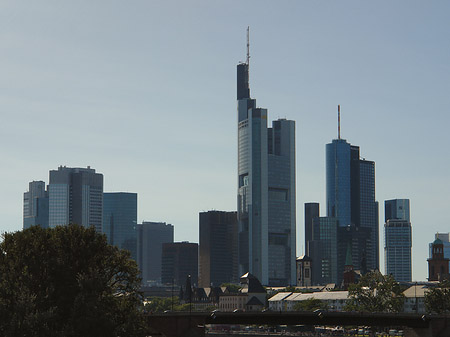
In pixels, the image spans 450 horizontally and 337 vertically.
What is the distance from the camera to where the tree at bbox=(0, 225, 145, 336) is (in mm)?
94625

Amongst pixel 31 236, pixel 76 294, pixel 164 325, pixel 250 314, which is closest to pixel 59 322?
pixel 76 294

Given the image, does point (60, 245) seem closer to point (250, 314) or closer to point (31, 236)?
point (31, 236)

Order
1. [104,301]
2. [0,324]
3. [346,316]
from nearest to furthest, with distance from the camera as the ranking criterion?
1. [0,324]
2. [104,301]
3. [346,316]

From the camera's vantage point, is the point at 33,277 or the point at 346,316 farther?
the point at 346,316

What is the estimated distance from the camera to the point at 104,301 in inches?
3969

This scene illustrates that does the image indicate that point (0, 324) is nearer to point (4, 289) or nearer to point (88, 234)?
point (4, 289)

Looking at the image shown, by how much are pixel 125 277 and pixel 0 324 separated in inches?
672

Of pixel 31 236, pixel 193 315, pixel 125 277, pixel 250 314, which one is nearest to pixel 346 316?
pixel 250 314

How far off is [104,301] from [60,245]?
27.5 feet

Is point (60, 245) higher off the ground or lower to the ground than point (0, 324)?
higher

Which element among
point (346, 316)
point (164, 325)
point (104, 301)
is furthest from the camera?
point (346, 316)

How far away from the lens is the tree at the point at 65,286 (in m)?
94.6

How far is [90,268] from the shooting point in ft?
323

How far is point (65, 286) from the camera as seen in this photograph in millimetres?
100250
